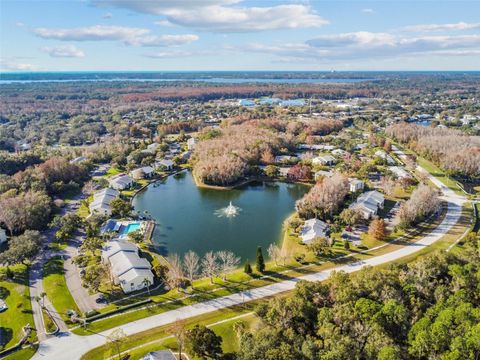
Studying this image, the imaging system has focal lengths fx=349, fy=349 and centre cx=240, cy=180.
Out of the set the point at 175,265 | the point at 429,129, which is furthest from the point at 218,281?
the point at 429,129

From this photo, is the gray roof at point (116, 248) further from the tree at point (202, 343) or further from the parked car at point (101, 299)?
the tree at point (202, 343)

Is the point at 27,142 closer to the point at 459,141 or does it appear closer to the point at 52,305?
the point at 52,305

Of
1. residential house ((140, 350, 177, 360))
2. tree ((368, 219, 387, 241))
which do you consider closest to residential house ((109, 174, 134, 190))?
residential house ((140, 350, 177, 360))

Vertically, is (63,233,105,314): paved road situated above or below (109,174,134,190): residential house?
below

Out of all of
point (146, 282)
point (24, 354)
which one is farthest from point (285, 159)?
point (24, 354)

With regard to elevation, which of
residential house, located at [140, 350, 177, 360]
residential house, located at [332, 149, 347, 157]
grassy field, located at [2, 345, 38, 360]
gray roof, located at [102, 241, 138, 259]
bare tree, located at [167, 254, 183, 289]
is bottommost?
grassy field, located at [2, 345, 38, 360]

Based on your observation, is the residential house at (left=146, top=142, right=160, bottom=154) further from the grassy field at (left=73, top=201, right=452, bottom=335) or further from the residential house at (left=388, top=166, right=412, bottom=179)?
the grassy field at (left=73, top=201, right=452, bottom=335)

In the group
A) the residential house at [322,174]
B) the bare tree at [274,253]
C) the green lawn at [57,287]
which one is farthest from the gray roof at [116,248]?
the residential house at [322,174]

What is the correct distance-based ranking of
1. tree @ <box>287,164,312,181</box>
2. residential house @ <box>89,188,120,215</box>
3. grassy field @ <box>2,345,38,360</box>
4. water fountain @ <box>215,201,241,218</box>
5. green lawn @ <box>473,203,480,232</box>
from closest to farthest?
grassy field @ <box>2,345,38,360</box> < green lawn @ <box>473,203,480,232</box> < residential house @ <box>89,188,120,215</box> < water fountain @ <box>215,201,241,218</box> < tree @ <box>287,164,312,181</box>
